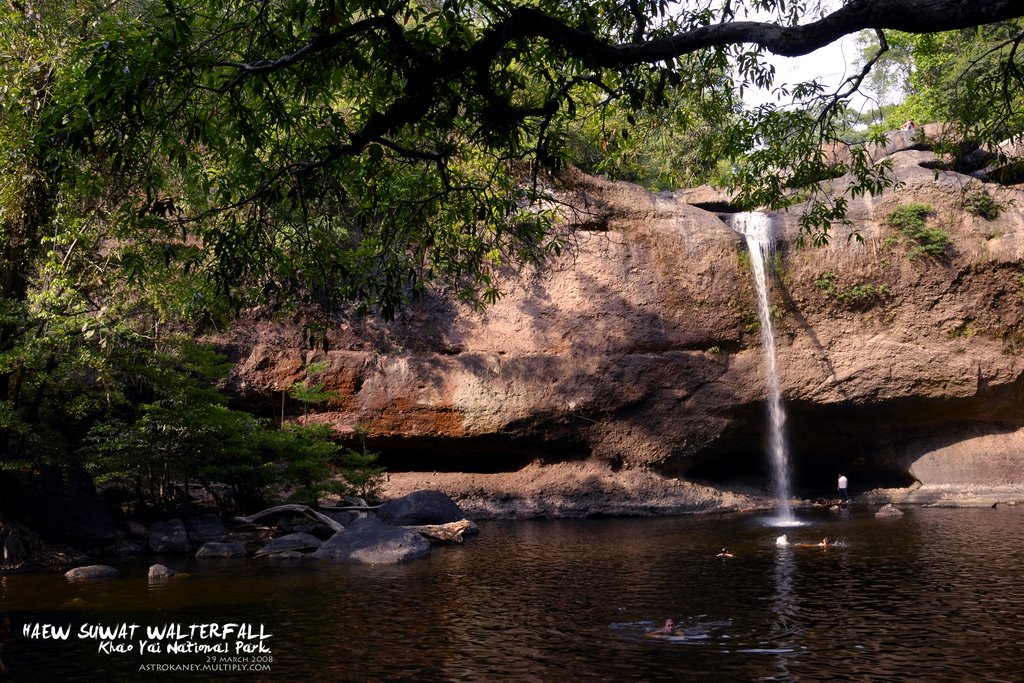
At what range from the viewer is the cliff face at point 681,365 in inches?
1029

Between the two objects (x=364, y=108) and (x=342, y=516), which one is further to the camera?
(x=342, y=516)

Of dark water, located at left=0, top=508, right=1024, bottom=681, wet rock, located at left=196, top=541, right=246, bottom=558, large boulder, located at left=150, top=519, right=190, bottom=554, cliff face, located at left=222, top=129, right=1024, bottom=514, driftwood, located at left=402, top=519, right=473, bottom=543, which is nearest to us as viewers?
dark water, located at left=0, top=508, right=1024, bottom=681

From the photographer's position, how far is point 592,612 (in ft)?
38.2

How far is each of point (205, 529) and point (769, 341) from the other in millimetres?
17664

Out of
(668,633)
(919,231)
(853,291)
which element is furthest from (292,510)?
(919,231)

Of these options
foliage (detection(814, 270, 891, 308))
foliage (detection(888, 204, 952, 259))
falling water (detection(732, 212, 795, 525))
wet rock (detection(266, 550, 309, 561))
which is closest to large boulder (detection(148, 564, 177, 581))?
wet rock (detection(266, 550, 309, 561))

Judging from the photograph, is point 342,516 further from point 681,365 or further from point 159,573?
point 681,365

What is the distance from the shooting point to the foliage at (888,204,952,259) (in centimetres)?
2706

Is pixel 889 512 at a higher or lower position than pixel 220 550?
Answer: higher

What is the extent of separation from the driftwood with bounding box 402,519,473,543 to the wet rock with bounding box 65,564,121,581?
6.31m

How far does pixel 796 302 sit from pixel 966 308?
5193mm

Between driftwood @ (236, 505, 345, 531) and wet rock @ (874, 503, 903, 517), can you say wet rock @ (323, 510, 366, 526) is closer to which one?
driftwood @ (236, 505, 345, 531)

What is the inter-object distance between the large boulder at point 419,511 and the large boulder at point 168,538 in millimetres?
4661

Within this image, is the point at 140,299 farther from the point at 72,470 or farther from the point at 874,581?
the point at 874,581
